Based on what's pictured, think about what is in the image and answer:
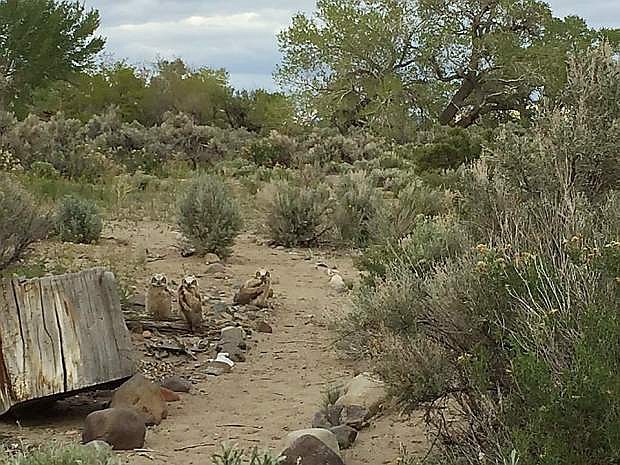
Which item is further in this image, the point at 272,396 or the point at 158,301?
the point at 158,301

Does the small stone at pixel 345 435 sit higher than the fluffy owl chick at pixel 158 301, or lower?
lower

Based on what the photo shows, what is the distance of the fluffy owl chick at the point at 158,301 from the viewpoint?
7.37 metres

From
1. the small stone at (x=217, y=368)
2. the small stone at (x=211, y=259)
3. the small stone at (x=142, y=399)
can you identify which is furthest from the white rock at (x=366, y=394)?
the small stone at (x=211, y=259)

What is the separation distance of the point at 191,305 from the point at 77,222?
176 inches

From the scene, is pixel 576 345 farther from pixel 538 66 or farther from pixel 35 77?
pixel 35 77

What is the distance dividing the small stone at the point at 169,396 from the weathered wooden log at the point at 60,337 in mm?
270

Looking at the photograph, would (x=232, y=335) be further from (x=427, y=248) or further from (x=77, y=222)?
(x=77, y=222)

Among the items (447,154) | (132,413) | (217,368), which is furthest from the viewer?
(447,154)

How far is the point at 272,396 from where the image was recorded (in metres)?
6.13

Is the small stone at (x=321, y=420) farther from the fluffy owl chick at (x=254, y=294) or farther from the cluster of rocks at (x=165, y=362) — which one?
the fluffy owl chick at (x=254, y=294)

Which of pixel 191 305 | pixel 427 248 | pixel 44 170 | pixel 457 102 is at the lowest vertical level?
pixel 191 305

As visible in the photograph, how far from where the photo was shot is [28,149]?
18766 millimetres

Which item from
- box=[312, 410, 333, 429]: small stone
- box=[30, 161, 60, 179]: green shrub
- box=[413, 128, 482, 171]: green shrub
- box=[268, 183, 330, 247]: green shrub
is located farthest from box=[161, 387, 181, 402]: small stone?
box=[413, 128, 482, 171]: green shrub

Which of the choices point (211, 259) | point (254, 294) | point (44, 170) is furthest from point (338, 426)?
point (44, 170)
